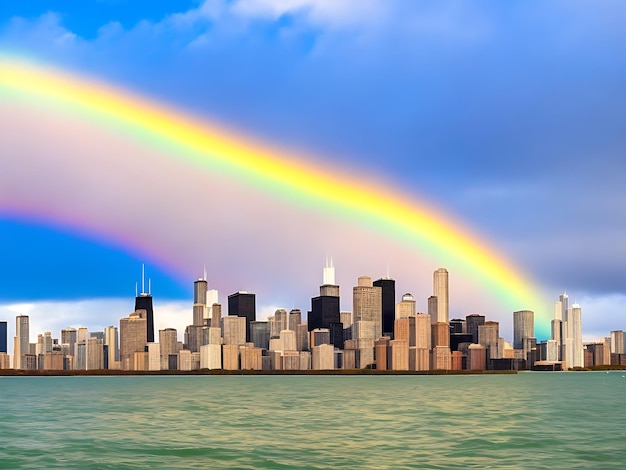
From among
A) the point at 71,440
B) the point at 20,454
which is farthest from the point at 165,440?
the point at 20,454

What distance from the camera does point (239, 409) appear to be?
123750 mm

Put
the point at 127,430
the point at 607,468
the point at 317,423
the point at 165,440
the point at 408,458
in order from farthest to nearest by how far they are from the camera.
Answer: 1. the point at 317,423
2. the point at 127,430
3. the point at 165,440
4. the point at 408,458
5. the point at 607,468

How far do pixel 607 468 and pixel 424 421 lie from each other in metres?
41.0

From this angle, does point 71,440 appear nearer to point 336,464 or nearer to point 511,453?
point 336,464

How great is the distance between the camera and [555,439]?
7281 cm

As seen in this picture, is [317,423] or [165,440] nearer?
[165,440]

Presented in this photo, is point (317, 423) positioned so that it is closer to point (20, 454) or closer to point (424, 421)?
point (424, 421)

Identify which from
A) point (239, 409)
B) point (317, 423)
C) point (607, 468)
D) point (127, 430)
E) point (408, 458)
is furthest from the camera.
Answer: point (239, 409)

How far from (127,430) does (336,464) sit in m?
34.4

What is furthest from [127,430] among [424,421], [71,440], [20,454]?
[424,421]

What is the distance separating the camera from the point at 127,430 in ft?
274

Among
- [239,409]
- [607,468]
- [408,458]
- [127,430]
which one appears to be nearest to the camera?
[607,468]

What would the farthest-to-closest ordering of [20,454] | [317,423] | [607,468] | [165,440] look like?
[317,423] → [165,440] → [20,454] → [607,468]

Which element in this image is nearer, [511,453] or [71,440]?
[511,453]
